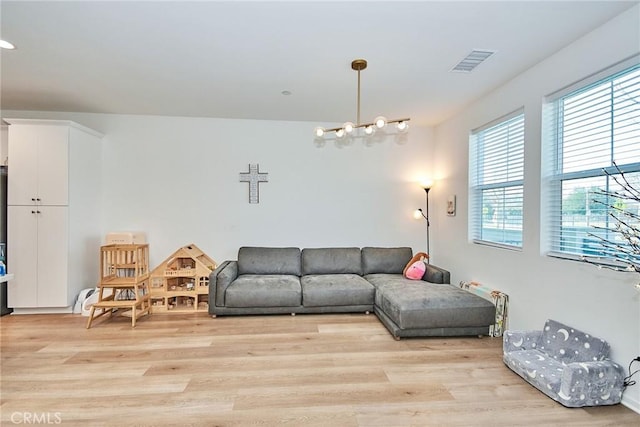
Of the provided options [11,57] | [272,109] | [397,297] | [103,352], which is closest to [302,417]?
[397,297]

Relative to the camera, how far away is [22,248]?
12.7 ft

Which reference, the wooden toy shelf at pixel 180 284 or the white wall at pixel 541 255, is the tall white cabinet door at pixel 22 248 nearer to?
the wooden toy shelf at pixel 180 284

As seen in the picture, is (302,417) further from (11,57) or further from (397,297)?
(11,57)

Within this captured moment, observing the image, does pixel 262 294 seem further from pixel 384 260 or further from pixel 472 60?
pixel 472 60

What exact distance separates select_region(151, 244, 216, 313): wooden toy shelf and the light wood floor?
609mm

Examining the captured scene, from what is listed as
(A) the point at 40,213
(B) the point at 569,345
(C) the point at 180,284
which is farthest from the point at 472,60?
(A) the point at 40,213

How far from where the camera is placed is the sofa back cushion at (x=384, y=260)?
15.5ft

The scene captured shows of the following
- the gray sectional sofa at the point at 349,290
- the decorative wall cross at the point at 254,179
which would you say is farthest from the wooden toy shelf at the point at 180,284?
the decorative wall cross at the point at 254,179

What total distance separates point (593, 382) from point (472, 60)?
269 centimetres

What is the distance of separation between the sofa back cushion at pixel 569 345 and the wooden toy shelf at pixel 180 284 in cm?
375

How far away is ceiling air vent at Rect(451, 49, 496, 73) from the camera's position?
2.76m

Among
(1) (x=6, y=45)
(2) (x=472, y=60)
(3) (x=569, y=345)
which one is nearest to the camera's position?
(3) (x=569, y=345)

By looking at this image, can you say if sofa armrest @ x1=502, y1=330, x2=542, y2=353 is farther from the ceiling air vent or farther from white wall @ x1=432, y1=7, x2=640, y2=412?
the ceiling air vent

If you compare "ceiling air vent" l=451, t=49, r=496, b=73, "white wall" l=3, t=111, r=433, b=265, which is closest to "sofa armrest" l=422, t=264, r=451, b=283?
"white wall" l=3, t=111, r=433, b=265
